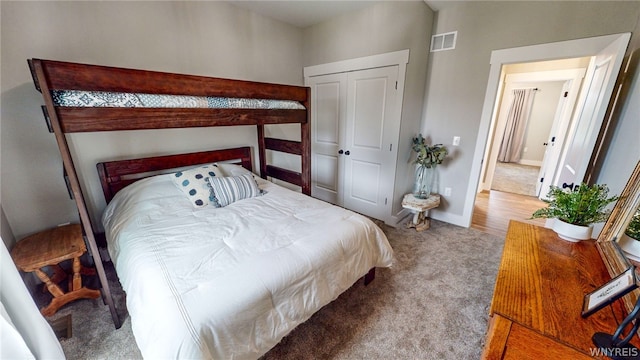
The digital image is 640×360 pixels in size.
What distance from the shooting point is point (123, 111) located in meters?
1.32

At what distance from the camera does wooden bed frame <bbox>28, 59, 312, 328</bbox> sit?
1.13 meters

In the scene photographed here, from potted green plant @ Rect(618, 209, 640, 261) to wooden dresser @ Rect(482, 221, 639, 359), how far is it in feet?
0.40

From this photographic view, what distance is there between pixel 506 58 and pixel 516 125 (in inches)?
211

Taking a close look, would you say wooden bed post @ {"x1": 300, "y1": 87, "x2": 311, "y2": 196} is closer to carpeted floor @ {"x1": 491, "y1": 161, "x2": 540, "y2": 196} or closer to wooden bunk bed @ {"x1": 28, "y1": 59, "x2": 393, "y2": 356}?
wooden bunk bed @ {"x1": 28, "y1": 59, "x2": 393, "y2": 356}

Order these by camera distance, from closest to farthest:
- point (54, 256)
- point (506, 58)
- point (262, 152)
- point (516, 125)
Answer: point (54, 256) < point (506, 58) < point (262, 152) < point (516, 125)

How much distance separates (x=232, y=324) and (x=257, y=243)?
48 centimetres

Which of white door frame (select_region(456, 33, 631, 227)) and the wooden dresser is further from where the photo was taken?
white door frame (select_region(456, 33, 631, 227))

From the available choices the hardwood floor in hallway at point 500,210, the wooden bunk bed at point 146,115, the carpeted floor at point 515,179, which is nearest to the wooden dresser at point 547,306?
the wooden bunk bed at point 146,115

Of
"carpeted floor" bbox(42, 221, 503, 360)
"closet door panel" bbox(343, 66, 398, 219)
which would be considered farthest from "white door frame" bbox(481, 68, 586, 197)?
"carpeted floor" bbox(42, 221, 503, 360)

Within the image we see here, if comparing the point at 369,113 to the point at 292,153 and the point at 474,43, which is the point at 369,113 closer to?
the point at 292,153

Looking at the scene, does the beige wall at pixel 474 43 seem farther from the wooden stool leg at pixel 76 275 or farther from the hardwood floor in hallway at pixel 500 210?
the wooden stool leg at pixel 76 275

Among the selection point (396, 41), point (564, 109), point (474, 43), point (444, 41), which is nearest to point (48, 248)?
point (396, 41)

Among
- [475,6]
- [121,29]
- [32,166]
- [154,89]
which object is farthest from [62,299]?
[475,6]

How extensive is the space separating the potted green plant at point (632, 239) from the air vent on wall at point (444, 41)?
236 cm
